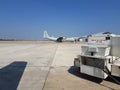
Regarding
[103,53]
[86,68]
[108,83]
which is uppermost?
Answer: [103,53]

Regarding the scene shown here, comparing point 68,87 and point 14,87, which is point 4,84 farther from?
point 68,87

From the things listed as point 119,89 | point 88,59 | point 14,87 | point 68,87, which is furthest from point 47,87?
point 119,89

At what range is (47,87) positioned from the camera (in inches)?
182

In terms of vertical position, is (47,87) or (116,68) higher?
(116,68)

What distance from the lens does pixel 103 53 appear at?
16.3 feet

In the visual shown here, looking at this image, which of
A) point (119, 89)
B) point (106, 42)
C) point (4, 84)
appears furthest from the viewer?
point (106, 42)

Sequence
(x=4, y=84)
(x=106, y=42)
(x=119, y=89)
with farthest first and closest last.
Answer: (x=106, y=42) < (x=4, y=84) < (x=119, y=89)

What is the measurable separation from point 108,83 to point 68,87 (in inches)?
55.3

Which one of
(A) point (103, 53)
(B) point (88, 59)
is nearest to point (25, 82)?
(B) point (88, 59)

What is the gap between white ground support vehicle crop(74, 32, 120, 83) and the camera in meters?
4.84

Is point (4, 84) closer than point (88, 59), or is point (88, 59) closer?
point (4, 84)

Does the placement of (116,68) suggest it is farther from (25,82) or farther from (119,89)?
(25,82)

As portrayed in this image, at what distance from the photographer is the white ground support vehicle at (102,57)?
484cm

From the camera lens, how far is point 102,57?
191 inches
